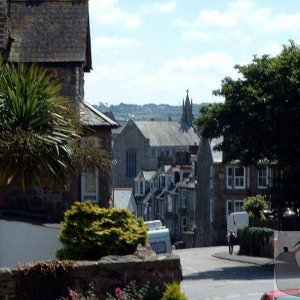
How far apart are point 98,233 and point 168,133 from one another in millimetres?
132053

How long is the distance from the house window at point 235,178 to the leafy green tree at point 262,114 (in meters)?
27.9

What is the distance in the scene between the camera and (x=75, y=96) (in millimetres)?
24672

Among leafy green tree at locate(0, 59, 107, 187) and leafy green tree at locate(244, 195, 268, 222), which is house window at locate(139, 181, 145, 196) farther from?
leafy green tree at locate(0, 59, 107, 187)

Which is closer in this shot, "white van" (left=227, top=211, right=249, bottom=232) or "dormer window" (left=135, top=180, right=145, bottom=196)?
"white van" (left=227, top=211, right=249, bottom=232)

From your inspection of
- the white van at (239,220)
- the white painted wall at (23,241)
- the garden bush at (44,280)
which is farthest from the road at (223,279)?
the garden bush at (44,280)

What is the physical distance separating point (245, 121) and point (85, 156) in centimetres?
2242

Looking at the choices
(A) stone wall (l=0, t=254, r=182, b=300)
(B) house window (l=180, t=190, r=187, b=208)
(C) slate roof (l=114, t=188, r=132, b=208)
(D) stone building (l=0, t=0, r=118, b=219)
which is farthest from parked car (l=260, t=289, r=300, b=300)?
(B) house window (l=180, t=190, r=187, b=208)

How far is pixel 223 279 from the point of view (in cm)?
3653

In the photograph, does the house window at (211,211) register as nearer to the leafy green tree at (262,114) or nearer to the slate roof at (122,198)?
the slate roof at (122,198)

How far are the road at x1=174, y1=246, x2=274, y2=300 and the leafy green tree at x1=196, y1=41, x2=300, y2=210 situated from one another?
4835 millimetres

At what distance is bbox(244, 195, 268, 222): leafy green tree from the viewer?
182 ft

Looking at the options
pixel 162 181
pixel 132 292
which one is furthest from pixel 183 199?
pixel 132 292

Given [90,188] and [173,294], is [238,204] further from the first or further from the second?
[173,294]

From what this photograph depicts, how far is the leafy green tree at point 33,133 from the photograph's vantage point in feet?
57.9
